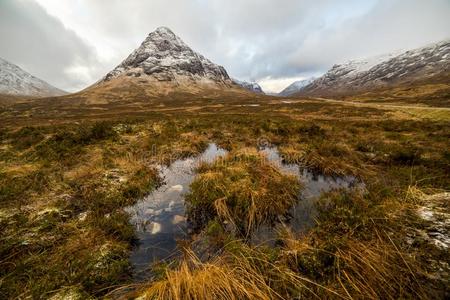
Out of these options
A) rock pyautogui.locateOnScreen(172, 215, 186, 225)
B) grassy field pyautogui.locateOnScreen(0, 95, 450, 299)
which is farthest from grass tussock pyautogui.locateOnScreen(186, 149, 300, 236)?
rock pyautogui.locateOnScreen(172, 215, 186, 225)

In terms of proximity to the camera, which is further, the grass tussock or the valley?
the grass tussock

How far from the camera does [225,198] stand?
6055 millimetres

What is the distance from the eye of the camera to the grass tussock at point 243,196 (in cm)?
554

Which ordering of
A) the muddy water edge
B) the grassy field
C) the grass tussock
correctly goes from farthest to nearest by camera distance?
the grass tussock
the muddy water edge
the grassy field

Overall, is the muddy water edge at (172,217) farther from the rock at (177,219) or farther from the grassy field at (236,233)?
the grassy field at (236,233)

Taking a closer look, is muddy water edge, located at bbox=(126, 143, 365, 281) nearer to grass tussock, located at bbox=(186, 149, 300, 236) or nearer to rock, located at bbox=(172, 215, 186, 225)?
rock, located at bbox=(172, 215, 186, 225)

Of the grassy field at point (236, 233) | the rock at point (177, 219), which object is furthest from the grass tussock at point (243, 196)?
the rock at point (177, 219)

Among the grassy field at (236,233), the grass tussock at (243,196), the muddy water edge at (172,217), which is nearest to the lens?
the grassy field at (236,233)

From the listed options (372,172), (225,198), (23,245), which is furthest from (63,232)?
(372,172)

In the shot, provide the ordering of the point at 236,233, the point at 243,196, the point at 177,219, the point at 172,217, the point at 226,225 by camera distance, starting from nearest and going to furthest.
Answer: the point at 236,233, the point at 226,225, the point at 177,219, the point at 172,217, the point at 243,196

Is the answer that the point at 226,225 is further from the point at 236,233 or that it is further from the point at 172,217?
the point at 172,217

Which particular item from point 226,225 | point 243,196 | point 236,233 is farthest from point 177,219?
point 243,196

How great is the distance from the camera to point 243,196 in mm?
6078

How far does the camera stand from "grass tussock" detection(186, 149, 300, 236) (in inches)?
218
